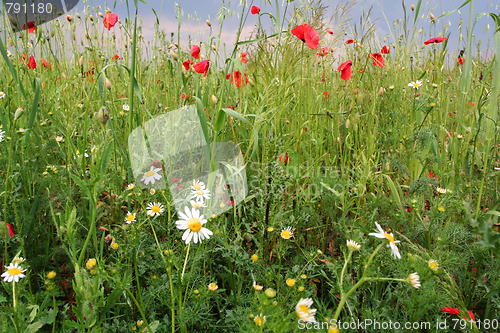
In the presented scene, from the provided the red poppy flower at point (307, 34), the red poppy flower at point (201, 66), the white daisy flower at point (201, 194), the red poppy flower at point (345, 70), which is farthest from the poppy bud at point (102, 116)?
the red poppy flower at point (345, 70)

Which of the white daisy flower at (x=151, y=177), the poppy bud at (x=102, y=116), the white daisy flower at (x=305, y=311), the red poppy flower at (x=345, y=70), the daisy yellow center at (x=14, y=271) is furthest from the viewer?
the red poppy flower at (x=345, y=70)

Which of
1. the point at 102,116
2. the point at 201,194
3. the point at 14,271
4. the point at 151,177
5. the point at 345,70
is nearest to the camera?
the point at 14,271

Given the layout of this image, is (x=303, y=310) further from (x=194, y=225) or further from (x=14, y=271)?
(x=14, y=271)

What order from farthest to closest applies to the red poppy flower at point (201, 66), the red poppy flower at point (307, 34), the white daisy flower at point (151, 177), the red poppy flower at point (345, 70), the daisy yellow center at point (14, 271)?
the red poppy flower at point (345, 70)
the red poppy flower at point (201, 66)
the red poppy flower at point (307, 34)
the white daisy flower at point (151, 177)
the daisy yellow center at point (14, 271)

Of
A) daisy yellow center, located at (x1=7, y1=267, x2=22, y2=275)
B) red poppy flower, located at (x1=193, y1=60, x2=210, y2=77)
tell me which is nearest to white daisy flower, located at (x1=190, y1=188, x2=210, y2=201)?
daisy yellow center, located at (x1=7, y1=267, x2=22, y2=275)

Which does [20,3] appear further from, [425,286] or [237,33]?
[425,286]

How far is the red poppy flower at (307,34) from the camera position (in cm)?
154

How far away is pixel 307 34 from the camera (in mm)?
1557

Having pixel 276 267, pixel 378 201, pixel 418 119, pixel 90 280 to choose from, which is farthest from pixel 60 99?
pixel 418 119

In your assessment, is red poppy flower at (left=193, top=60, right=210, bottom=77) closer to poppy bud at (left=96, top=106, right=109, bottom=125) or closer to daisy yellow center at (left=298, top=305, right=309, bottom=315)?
poppy bud at (left=96, top=106, right=109, bottom=125)

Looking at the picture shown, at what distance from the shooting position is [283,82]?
1497 mm

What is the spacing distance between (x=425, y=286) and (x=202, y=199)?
74 centimetres

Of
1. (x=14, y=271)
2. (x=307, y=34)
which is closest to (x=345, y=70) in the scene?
(x=307, y=34)

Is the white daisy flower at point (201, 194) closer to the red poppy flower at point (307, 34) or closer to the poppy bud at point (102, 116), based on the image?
the poppy bud at point (102, 116)
